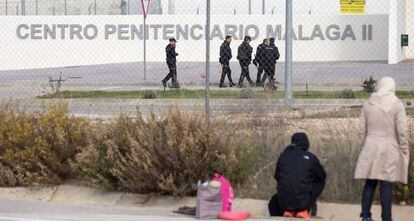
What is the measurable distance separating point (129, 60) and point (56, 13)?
16.1 feet

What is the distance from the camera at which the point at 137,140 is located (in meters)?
9.62

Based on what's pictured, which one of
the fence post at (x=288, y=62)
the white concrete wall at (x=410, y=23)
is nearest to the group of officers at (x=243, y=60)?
the fence post at (x=288, y=62)

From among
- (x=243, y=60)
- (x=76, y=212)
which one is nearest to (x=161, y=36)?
(x=243, y=60)

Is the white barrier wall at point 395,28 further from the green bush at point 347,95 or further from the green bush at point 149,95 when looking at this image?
the green bush at point 149,95

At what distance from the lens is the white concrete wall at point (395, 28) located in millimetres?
35719

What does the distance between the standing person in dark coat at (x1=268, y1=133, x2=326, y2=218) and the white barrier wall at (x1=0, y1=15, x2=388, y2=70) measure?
105ft

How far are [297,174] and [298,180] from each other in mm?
57

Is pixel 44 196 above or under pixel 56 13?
under

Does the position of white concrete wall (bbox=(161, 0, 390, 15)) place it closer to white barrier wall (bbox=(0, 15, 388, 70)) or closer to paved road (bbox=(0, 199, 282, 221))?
white barrier wall (bbox=(0, 15, 388, 70))

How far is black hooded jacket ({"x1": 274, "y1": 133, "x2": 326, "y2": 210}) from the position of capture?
8.12 meters

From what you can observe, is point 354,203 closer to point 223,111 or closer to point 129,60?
point 223,111

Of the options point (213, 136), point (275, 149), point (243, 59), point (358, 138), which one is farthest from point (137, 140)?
Result: point (243, 59)

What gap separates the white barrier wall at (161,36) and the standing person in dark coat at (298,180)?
3207 centimetres

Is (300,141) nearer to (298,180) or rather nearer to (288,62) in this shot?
(298,180)
